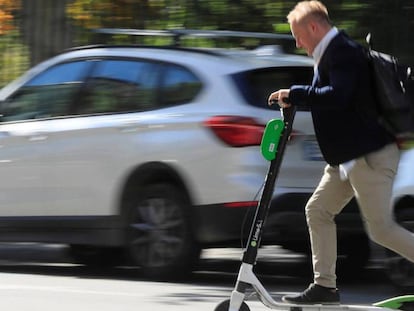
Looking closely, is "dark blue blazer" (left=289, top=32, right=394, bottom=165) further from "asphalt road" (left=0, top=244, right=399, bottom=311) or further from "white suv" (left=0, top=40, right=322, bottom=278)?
"white suv" (left=0, top=40, right=322, bottom=278)

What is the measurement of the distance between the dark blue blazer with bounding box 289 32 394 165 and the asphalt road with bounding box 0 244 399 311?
39.0 inches

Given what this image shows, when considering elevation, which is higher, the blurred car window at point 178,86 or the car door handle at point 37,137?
the blurred car window at point 178,86

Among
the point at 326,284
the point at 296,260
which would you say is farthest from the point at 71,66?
the point at 326,284

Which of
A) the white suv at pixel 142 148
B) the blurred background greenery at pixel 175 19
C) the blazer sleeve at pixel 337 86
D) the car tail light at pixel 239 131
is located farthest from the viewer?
the blurred background greenery at pixel 175 19

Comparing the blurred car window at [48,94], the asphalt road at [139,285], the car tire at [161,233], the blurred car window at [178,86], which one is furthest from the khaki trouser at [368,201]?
the blurred car window at [48,94]

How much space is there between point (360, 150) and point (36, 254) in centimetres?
557

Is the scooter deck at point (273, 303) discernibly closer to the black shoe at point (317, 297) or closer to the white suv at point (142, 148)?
the black shoe at point (317, 297)

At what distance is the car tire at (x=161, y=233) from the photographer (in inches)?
296

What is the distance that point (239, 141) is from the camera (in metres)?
7.16

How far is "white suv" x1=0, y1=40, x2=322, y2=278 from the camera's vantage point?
7254 millimetres

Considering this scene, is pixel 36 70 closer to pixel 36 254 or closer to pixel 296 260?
pixel 36 254

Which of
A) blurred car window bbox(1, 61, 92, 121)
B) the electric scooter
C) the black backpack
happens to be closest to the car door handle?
blurred car window bbox(1, 61, 92, 121)

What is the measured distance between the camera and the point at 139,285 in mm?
7629

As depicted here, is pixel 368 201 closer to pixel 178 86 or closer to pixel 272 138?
pixel 272 138
